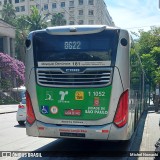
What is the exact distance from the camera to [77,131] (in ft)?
25.9

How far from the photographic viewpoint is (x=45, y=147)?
9523 mm

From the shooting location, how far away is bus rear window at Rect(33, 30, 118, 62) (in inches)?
313

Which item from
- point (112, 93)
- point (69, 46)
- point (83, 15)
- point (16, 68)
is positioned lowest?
point (16, 68)

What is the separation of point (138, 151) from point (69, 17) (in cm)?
9783

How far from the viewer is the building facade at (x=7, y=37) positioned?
49.4 m

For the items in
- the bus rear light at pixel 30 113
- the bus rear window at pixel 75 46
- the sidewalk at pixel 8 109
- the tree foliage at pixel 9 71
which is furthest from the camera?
the tree foliage at pixel 9 71

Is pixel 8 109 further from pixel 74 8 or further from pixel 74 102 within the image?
pixel 74 8

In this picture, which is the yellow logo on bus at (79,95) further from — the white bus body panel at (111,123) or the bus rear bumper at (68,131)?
the bus rear bumper at (68,131)

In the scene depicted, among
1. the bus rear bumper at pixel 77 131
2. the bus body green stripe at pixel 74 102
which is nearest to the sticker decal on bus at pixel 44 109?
the bus body green stripe at pixel 74 102

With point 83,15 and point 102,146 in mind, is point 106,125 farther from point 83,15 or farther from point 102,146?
point 83,15

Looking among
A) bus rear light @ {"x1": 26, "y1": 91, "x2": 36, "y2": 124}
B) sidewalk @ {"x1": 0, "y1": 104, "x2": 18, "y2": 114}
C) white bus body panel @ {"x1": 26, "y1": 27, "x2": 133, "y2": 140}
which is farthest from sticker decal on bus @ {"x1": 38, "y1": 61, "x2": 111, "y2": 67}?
sidewalk @ {"x1": 0, "y1": 104, "x2": 18, "y2": 114}

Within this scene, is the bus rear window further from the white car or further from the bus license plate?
the white car

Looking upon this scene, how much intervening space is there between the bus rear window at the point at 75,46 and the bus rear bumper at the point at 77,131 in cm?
167

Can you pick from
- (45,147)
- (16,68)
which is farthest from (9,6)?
(45,147)
